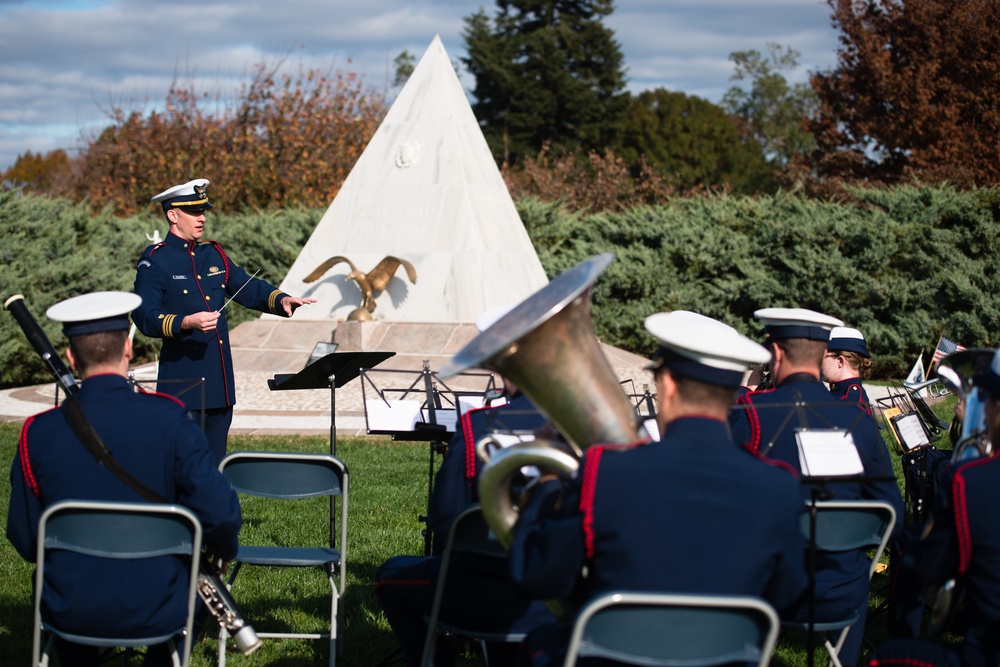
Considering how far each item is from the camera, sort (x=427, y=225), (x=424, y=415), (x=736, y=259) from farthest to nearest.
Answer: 1. (x=736, y=259)
2. (x=427, y=225)
3. (x=424, y=415)

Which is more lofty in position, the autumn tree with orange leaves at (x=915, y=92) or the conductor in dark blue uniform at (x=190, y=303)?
the autumn tree with orange leaves at (x=915, y=92)

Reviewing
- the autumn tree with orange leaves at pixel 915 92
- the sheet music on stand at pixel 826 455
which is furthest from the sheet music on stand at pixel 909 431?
the autumn tree with orange leaves at pixel 915 92

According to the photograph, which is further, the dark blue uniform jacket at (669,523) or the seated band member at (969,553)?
the seated band member at (969,553)

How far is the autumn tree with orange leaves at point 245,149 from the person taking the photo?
24.9 meters

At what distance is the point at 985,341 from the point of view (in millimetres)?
14094

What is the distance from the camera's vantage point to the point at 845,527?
3623mm

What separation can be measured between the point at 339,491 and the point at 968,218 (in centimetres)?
1282

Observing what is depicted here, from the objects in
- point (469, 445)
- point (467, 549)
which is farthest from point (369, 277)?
point (467, 549)

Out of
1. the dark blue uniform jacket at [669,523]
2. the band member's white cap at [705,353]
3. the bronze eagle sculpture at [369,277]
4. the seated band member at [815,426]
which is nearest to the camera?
the dark blue uniform jacket at [669,523]

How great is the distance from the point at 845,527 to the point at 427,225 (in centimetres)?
1083

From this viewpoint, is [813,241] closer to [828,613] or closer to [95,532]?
[828,613]

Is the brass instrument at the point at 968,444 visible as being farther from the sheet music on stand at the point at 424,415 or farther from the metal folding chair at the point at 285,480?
the metal folding chair at the point at 285,480

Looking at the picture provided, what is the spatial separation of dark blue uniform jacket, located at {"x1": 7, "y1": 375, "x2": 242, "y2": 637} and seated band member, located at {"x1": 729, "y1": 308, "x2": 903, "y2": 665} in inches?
76.4

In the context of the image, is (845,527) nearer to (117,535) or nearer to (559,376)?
(559,376)
